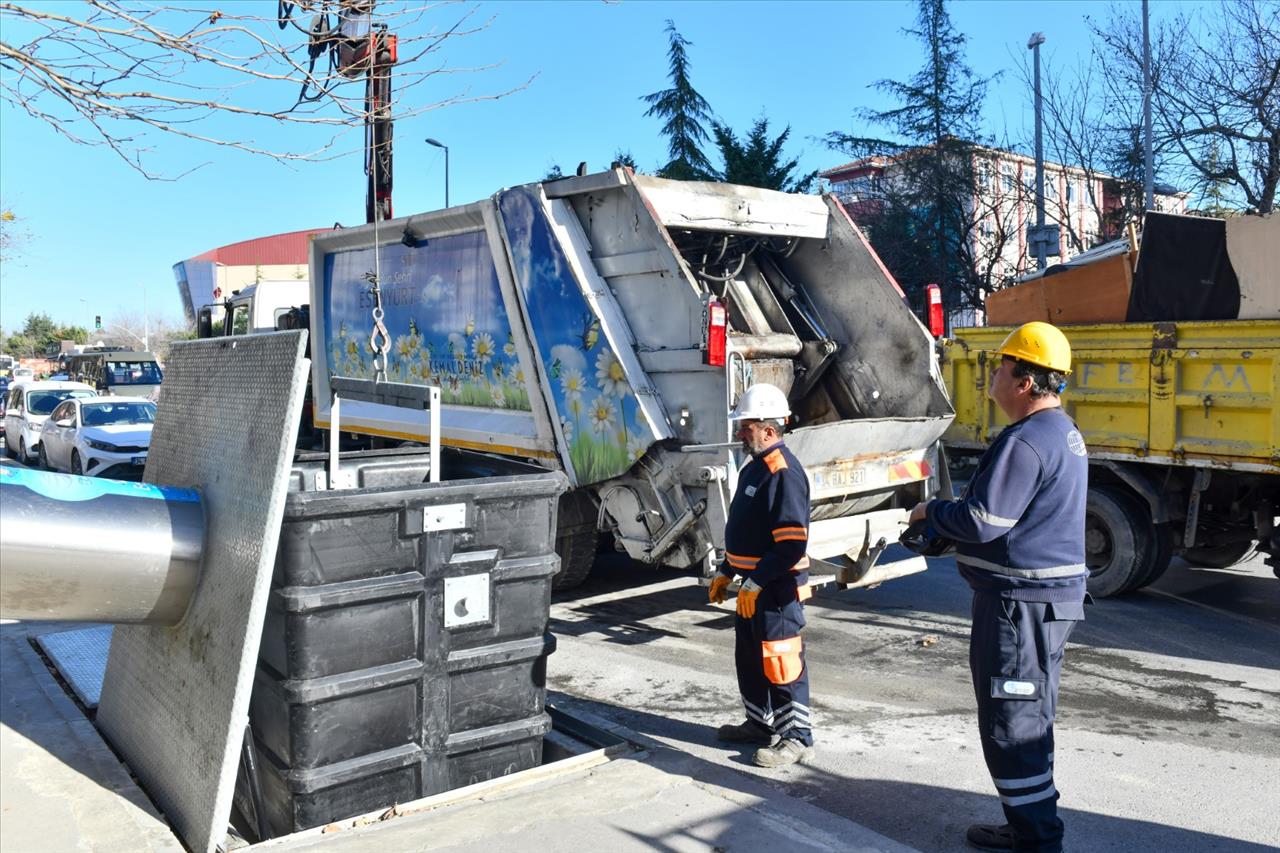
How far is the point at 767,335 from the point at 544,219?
1648 mm

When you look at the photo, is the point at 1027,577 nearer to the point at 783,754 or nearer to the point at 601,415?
the point at 783,754

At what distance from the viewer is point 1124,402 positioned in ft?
23.7

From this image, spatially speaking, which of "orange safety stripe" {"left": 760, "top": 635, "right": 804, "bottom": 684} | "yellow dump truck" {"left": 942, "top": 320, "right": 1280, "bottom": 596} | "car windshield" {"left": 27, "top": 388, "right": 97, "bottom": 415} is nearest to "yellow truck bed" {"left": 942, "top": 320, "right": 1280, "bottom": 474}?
"yellow dump truck" {"left": 942, "top": 320, "right": 1280, "bottom": 596}

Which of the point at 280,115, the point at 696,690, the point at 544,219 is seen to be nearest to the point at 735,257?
the point at 544,219

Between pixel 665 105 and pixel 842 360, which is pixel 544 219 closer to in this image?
pixel 842 360

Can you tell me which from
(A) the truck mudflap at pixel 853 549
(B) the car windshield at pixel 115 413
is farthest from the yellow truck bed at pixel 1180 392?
(B) the car windshield at pixel 115 413

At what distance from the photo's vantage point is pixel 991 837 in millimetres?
3568

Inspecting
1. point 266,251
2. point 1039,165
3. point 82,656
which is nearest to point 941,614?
point 82,656

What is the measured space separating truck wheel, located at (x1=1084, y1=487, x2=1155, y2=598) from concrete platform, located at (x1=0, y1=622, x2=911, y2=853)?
4261 millimetres

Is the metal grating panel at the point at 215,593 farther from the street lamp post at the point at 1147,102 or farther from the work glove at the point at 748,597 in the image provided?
the street lamp post at the point at 1147,102

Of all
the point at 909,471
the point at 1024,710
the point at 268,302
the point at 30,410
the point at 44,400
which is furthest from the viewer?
the point at 44,400

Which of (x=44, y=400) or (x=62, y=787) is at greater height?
(x=44, y=400)

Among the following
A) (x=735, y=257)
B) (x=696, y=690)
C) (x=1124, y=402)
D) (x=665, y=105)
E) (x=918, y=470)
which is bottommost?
(x=696, y=690)

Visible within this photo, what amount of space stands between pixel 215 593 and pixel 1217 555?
731 centimetres
